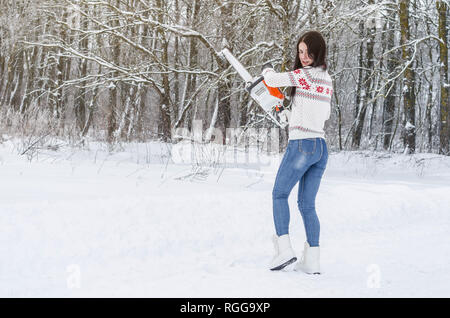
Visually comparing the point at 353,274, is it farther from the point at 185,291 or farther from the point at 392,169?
the point at 392,169

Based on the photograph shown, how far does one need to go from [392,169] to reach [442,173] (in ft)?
3.93

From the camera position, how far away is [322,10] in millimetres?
11547

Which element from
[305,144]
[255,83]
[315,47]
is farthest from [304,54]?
[305,144]

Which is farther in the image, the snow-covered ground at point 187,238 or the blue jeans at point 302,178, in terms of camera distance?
the blue jeans at point 302,178

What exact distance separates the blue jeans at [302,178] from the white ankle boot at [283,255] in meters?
0.05

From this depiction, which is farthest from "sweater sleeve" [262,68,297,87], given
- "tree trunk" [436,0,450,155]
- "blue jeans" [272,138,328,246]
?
"tree trunk" [436,0,450,155]

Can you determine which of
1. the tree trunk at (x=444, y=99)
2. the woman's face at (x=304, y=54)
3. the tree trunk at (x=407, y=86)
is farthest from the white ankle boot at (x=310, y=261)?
the tree trunk at (x=444, y=99)

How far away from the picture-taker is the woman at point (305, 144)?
3.19m

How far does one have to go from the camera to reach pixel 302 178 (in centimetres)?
335

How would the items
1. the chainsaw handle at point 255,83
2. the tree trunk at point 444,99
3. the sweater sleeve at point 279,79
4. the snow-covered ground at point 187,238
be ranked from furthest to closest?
the tree trunk at point 444,99 → the chainsaw handle at point 255,83 → the sweater sleeve at point 279,79 → the snow-covered ground at point 187,238

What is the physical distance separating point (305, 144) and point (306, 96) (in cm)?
36

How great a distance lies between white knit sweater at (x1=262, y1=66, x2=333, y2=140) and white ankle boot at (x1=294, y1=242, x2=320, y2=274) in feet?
2.82

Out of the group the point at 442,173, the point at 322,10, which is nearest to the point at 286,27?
the point at 322,10

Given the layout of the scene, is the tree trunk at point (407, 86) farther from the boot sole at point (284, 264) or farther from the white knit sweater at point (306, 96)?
the boot sole at point (284, 264)
